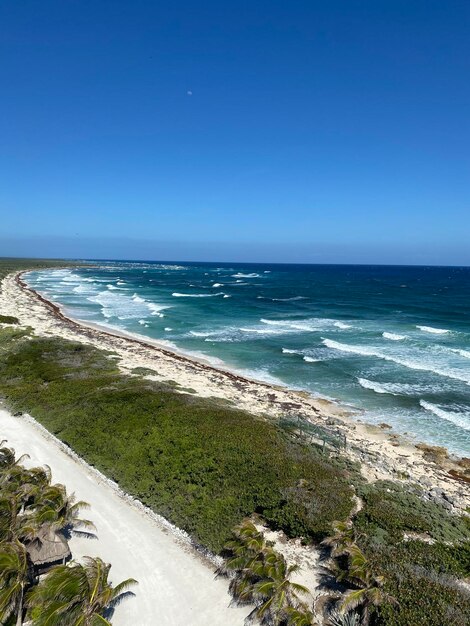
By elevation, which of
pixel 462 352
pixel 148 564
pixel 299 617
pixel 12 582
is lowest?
pixel 148 564

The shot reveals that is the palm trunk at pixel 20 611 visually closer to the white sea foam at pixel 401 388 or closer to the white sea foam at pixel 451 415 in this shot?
the white sea foam at pixel 451 415

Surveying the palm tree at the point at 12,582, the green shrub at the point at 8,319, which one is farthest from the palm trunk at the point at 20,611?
the green shrub at the point at 8,319

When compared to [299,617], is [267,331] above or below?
below

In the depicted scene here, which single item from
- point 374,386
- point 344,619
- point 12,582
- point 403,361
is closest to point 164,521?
point 12,582

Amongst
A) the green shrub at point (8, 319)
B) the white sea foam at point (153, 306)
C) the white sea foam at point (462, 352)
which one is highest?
the green shrub at point (8, 319)

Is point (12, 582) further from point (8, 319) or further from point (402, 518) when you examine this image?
point (8, 319)

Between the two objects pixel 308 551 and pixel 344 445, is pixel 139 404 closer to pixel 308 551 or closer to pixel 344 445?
pixel 344 445

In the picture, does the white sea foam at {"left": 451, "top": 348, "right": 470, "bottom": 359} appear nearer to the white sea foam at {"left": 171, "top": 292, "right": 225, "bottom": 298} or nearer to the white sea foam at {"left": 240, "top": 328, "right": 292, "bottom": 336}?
the white sea foam at {"left": 240, "top": 328, "right": 292, "bottom": 336}
